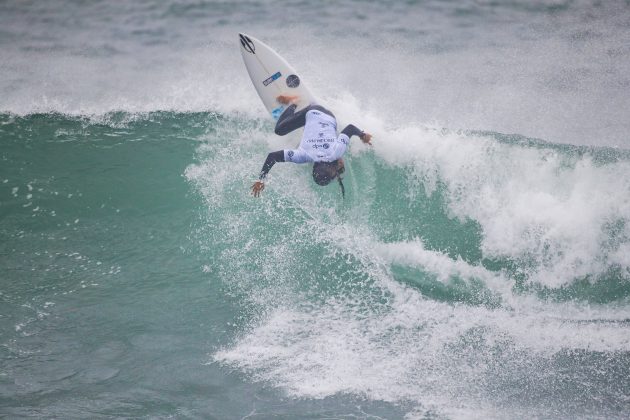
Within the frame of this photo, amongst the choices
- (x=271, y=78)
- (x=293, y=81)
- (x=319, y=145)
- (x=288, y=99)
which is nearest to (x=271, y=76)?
(x=271, y=78)

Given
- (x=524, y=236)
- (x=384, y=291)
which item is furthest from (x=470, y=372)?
(x=524, y=236)

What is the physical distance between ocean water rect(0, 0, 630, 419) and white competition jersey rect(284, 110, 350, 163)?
0.90 m

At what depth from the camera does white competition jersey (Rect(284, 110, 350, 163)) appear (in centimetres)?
701

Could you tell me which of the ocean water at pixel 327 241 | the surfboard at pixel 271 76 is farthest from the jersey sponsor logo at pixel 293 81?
the ocean water at pixel 327 241

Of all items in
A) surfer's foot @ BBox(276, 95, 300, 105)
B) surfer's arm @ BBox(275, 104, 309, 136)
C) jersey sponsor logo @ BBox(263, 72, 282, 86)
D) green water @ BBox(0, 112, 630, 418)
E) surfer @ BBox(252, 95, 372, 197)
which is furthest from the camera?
jersey sponsor logo @ BBox(263, 72, 282, 86)

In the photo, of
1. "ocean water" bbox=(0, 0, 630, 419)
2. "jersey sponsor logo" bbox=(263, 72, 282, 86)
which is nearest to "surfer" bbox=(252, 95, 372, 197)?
"ocean water" bbox=(0, 0, 630, 419)

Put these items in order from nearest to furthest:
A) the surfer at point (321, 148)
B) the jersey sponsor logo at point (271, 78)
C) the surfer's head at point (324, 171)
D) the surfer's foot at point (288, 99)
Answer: the surfer at point (321, 148)
the surfer's head at point (324, 171)
the surfer's foot at point (288, 99)
the jersey sponsor logo at point (271, 78)

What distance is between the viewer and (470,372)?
20.4 ft

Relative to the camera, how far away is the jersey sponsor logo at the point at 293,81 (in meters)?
8.16

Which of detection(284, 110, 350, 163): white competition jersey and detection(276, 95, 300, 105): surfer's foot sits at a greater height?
detection(276, 95, 300, 105): surfer's foot

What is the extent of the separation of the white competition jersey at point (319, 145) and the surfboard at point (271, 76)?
872 millimetres

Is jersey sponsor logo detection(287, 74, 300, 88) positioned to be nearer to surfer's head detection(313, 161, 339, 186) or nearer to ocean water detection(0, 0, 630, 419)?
ocean water detection(0, 0, 630, 419)

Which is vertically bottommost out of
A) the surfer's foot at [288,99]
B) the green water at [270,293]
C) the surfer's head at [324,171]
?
the green water at [270,293]

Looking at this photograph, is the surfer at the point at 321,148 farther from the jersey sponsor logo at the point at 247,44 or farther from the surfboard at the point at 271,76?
the jersey sponsor logo at the point at 247,44
